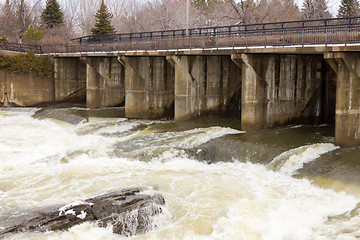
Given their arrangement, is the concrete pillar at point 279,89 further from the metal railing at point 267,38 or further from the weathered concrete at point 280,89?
the metal railing at point 267,38

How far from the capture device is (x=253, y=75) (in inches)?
958

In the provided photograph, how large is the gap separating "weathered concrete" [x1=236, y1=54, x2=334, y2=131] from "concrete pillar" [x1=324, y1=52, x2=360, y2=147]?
562 cm

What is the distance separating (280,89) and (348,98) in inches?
251

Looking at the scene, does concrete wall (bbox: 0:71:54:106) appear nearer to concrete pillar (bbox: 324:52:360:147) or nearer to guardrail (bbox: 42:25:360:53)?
guardrail (bbox: 42:25:360:53)

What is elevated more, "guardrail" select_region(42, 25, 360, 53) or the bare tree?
the bare tree

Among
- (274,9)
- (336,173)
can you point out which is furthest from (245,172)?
(274,9)

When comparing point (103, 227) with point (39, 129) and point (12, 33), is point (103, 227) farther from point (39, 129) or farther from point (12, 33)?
point (12, 33)

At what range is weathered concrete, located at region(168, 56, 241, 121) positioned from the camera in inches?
1154

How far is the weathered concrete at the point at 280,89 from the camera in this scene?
24.4 m

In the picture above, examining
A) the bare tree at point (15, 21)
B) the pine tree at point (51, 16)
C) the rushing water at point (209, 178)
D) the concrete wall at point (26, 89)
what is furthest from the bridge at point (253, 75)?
the pine tree at point (51, 16)

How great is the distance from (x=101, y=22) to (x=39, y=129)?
105 feet

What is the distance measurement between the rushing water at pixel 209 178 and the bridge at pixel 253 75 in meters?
1.57

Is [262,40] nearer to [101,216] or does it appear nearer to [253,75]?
[253,75]

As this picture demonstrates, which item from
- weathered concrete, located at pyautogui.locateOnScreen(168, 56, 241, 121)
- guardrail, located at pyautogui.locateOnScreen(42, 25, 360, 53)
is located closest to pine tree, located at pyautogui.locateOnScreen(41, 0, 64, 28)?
guardrail, located at pyautogui.locateOnScreen(42, 25, 360, 53)
